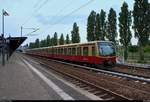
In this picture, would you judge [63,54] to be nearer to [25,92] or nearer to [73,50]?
[73,50]

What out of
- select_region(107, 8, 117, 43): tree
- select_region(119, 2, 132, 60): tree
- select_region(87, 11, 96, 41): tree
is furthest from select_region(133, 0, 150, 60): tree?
select_region(87, 11, 96, 41): tree

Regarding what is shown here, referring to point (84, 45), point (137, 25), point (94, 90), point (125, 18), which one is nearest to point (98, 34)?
point (125, 18)

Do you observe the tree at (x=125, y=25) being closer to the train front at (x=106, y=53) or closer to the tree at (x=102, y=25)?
the tree at (x=102, y=25)

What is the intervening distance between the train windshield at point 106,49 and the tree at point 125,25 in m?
24.0

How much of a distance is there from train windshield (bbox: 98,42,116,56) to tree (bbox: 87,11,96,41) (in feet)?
125

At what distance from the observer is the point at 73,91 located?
16875mm

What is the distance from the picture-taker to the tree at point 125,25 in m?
57.3

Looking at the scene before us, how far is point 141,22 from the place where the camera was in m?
49.7

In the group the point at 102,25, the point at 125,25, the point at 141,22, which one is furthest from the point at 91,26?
the point at 141,22

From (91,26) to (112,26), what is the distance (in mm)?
8459

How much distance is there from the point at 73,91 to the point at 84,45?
1858 cm

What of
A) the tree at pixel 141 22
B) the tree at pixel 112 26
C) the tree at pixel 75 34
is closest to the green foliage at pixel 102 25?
the tree at pixel 112 26

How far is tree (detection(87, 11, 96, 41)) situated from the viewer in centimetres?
7244

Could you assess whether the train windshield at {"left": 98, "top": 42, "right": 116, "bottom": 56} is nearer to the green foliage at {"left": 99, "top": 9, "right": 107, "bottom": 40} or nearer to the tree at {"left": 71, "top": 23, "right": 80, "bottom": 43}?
the green foliage at {"left": 99, "top": 9, "right": 107, "bottom": 40}
